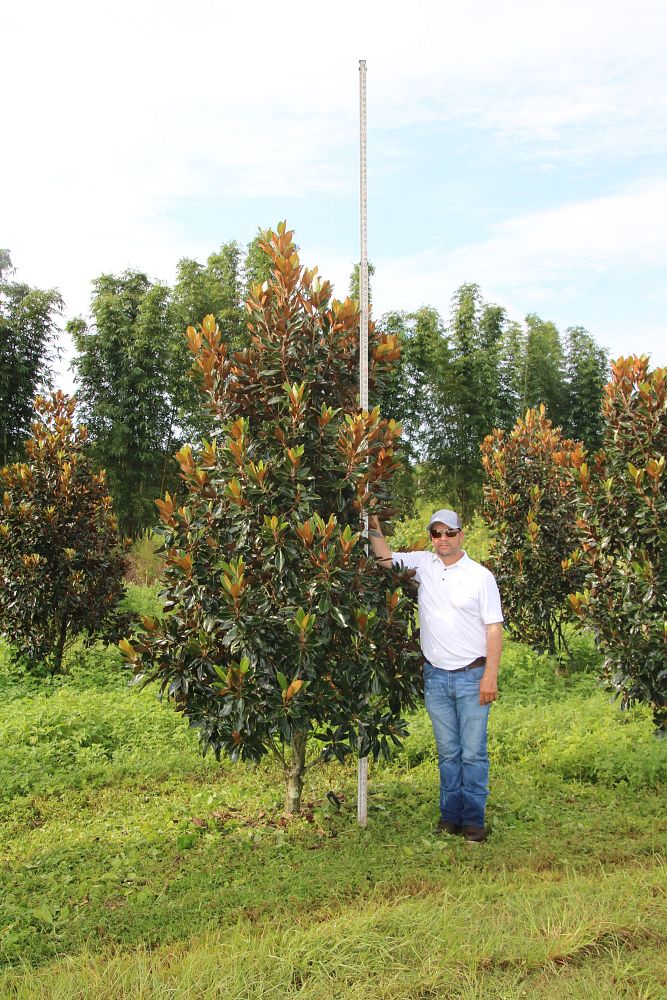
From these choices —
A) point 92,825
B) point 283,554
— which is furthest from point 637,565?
point 92,825

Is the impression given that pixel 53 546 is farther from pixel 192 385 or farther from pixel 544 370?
pixel 544 370

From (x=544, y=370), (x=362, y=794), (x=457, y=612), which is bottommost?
(x=362, y=794)

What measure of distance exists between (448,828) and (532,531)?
5657 mm

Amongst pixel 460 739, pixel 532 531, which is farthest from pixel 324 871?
pixel 532 531

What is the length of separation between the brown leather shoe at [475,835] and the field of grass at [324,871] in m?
0.08

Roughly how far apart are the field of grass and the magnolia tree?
0.81 m

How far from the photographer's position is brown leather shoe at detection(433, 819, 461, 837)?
5.66m

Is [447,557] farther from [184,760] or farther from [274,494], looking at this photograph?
[184,760]

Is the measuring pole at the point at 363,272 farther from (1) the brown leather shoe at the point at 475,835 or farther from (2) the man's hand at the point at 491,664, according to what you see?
(2) the man's hand at the point at 491,664

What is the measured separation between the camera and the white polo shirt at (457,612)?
5.44 meters

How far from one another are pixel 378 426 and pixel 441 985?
309 centimetres

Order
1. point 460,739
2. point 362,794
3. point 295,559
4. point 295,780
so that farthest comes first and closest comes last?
point 295,780
point 362,794
point 460,739
point 295,559

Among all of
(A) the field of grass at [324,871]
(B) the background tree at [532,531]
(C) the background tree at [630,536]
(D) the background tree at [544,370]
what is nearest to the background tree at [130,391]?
(D) the background tree at [544,370]

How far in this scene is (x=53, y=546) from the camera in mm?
10945
